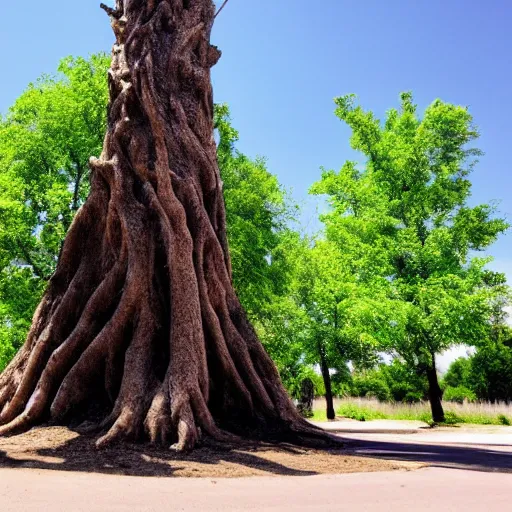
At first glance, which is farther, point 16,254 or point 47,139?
point 47,139

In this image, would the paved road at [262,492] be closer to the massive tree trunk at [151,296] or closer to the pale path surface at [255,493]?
the pale path surface at [255,493]

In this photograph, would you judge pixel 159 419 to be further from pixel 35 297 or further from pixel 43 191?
pixel 43 191

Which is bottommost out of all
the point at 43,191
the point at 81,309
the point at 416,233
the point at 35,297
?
the point at 81,309

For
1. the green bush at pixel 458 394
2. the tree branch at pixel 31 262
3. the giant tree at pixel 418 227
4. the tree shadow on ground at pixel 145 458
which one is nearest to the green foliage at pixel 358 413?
the giant tree at pixel 418 227

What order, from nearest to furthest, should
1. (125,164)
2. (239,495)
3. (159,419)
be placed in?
(239,495) → (159,419) → (125,164)

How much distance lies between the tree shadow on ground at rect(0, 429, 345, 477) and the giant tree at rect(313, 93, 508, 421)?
1023cm

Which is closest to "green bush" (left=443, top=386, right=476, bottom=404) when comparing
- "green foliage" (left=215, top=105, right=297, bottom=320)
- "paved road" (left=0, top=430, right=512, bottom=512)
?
"green foliage" (left=215, top=105, right=297, bottom=320)

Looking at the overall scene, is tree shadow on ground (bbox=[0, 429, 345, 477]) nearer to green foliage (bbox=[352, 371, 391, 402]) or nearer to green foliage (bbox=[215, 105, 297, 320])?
green foliage (bbox=[215, 105, 297, 320])

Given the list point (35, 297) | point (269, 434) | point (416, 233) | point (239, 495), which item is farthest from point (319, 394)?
point (239, 495)

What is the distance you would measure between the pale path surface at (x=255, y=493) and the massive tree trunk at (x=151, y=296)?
198 cm

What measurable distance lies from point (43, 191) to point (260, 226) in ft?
23.8

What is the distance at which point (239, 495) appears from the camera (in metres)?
3.85

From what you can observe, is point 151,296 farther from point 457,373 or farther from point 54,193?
point 457,373

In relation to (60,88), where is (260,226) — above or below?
below
